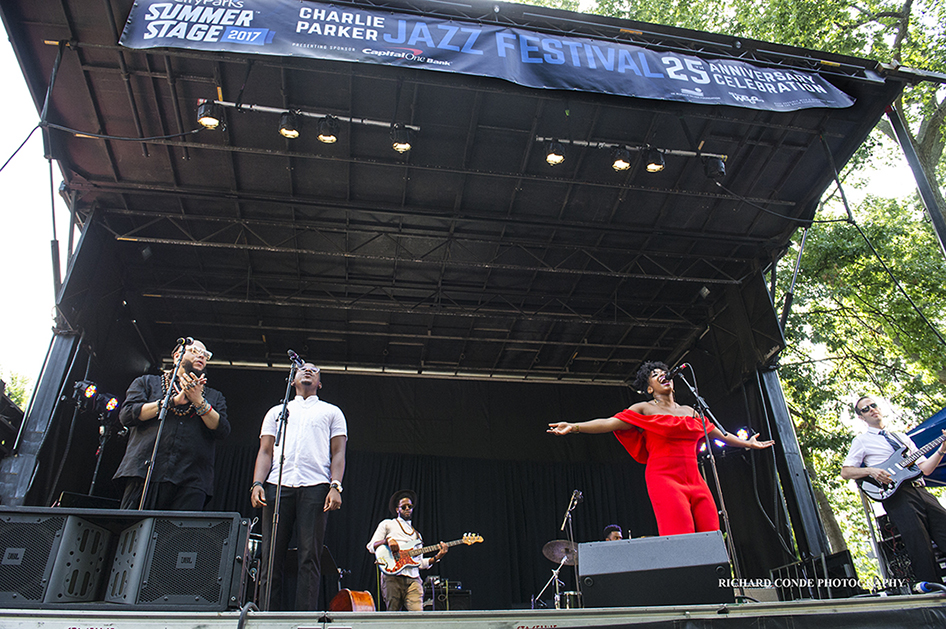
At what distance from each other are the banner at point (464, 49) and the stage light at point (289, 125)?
61.2 inches

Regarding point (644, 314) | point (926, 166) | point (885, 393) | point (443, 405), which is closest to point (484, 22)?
point (644, 314)

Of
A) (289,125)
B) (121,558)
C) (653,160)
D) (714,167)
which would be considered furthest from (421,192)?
(121,558)

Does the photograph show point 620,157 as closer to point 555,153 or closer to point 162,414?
point 555,153

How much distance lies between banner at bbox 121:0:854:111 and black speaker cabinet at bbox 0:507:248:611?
12.8 ft

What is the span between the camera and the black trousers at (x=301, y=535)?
3.40 m

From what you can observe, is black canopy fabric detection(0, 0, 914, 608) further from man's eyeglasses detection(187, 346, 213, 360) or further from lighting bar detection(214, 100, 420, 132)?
man's eyeglasses detection(187, 346, 213, 360)

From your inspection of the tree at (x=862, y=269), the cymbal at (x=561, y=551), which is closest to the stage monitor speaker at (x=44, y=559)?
the cymbal at (x=561, y=551)

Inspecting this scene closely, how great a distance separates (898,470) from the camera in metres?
4.72

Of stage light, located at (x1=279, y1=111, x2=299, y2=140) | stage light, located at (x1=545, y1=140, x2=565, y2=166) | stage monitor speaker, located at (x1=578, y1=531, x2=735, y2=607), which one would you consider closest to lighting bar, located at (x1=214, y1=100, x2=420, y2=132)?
stage light, located at (x1=279, y1=111, x2=299, y2=140)

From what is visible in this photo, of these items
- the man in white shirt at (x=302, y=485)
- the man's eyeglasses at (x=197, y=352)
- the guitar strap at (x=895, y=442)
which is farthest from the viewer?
the guitar strap at (x=895, y=442)

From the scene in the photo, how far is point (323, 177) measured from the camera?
25.8ft

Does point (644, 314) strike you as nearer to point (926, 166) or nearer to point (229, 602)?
point (926, 166)

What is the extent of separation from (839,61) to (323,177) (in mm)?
6317

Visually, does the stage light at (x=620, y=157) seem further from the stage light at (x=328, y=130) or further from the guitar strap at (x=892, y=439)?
A: the guitar strap at (x=892, y=439)
